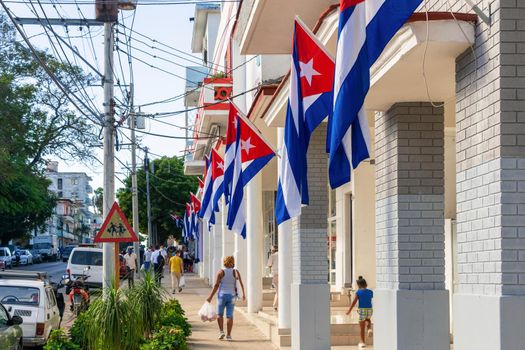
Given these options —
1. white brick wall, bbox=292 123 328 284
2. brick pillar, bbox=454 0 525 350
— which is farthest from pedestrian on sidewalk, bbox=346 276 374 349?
brick pillar, bbox=454 0 525 350

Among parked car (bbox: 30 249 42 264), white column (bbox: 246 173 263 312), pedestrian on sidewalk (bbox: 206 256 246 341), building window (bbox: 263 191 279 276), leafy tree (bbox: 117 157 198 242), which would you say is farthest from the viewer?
leafy tree (bbox: 117 157 198 242)

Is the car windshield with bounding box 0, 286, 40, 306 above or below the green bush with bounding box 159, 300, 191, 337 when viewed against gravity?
above

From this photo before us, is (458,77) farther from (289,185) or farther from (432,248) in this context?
(289,185)

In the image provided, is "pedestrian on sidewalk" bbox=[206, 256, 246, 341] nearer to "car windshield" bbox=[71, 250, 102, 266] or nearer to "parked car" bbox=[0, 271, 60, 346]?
"parked car" bbox=[0, 271, 60, 346]

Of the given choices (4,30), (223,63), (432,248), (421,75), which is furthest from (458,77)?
(4,30)

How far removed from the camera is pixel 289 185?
11609mm

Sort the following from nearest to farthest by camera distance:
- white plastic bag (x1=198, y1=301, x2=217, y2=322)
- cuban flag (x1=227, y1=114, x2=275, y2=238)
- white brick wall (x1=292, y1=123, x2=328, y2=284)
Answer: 1. white brick wall (x1=292, y1=123, x2=328, y2=284)
2. cuban flag (x1=227, y1=114, x2=275, y2=238)
3. white plastic bag (x1=198, y1=301, x2=217, y2=322)

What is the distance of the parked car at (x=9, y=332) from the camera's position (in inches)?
538

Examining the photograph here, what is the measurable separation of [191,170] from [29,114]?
9.91 m

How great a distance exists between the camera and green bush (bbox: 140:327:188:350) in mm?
14664

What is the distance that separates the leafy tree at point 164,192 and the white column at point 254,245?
206 ft

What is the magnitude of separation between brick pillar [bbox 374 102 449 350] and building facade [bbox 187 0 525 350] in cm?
1

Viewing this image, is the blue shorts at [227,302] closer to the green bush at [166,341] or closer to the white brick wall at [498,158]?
the green bush at [166,341]

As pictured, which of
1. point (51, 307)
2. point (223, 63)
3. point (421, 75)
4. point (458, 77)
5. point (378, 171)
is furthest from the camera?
point (223, 63)
